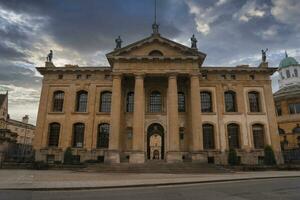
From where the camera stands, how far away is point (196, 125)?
1061 inches

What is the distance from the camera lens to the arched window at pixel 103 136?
31.0 meters

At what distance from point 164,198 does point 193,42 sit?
25.0 meters

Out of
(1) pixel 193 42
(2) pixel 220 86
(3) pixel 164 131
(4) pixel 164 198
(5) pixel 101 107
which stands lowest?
(4) pixel 164 198

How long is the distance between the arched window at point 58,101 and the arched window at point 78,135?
3.48m

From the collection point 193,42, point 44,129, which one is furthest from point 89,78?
point 193,42

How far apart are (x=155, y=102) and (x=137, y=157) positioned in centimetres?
906

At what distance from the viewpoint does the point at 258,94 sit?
32.9 m

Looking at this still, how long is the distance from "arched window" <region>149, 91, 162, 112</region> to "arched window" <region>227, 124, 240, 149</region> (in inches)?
370

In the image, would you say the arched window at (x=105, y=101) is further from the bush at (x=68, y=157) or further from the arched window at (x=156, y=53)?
the arched window at (x=156, y=53)

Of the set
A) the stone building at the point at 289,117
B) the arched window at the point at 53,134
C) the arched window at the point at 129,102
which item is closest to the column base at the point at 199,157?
the arched window at the point at 129,102

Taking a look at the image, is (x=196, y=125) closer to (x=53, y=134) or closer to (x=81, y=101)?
(x=81, y=101)

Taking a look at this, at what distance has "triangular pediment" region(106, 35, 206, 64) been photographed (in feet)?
95.8

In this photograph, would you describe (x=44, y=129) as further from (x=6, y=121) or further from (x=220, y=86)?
(x=6, y=121)

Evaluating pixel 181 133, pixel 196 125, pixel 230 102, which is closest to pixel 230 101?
pixel 230 102
